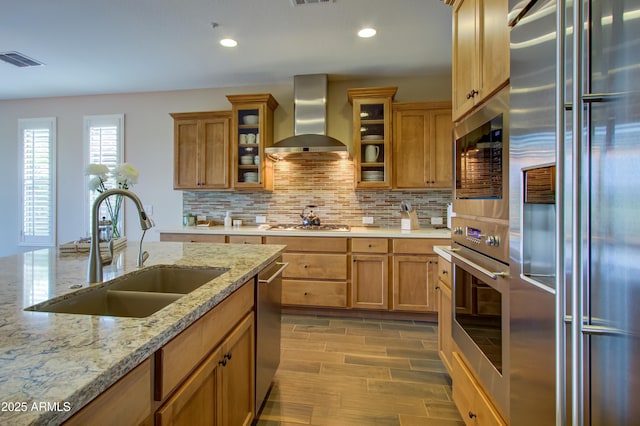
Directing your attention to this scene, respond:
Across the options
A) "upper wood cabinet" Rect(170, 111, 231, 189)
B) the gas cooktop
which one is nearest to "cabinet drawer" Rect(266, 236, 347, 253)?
the gas cooktop

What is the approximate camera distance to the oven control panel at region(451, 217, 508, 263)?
1115 mm

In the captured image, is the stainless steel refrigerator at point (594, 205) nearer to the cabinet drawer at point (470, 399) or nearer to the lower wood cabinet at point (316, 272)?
the cabinet drawer at point (470, 399)

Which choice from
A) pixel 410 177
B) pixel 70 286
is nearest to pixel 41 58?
pixel 70 286

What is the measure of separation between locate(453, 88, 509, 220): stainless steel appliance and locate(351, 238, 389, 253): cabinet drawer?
152 cm

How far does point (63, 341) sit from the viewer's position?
2.24 ft

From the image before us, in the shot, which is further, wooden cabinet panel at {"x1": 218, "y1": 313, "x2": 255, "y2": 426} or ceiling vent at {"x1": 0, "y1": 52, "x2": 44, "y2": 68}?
ceiling vent at {"x1": 0, "y1": 52, "x2": 44, "y2": 68}

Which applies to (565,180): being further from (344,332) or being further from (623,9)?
(344,332)

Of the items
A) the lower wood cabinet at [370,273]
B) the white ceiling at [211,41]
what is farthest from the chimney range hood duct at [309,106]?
the lower wood cabinet at [370,273]

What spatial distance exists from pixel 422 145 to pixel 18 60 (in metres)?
4.32

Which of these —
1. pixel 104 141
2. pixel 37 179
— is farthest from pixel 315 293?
pixel 37 179

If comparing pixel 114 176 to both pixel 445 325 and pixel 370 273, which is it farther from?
pixel 370 273

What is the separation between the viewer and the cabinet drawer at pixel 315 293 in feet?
10.5

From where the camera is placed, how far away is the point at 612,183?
631 millimetres

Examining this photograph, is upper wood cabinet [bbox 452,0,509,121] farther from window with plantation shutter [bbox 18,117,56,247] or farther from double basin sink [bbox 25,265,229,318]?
window with plantation shutter [bbox 18,117,56,247]
